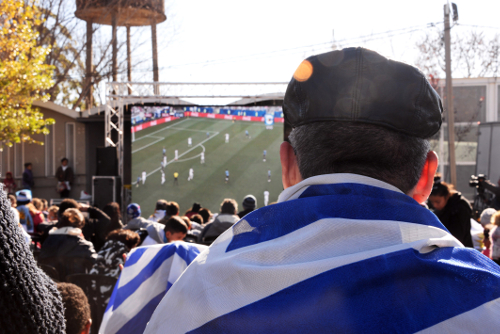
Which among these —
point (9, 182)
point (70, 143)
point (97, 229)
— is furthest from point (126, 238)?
point (70, 143)

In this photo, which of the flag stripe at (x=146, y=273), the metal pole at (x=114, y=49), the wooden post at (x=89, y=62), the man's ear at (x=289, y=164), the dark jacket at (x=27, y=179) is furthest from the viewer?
the metal pole at (x=114, y=49)

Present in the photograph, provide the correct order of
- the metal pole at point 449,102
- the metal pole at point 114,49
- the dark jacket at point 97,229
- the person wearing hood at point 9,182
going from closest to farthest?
1. the dark jacket at point 97,229
2. the metal pole at point 449,102
3. the person wearing hood at point 9,182
4. the metal pole at point 114,49

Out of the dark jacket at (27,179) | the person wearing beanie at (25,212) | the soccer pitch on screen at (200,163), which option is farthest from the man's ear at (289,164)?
the dark jacket at (27,179)

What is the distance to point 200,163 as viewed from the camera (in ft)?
49.2

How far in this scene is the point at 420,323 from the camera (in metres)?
0.71

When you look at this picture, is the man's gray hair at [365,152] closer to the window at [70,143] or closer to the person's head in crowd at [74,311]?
the person's head in crowd at [74,311]

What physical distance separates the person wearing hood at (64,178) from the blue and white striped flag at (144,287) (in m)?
15.8

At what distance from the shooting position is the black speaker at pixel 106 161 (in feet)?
46.0

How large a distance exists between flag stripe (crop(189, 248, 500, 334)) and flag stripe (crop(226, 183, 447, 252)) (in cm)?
9

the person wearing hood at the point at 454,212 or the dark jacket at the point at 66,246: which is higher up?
the person wearing hood at the point at 454,212

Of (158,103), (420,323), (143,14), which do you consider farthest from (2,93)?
(420,323)

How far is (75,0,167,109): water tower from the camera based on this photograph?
19484 mm

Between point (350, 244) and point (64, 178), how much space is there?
1780 cm

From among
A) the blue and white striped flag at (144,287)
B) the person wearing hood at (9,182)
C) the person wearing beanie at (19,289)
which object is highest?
the person wearing beanie at (19,289)
